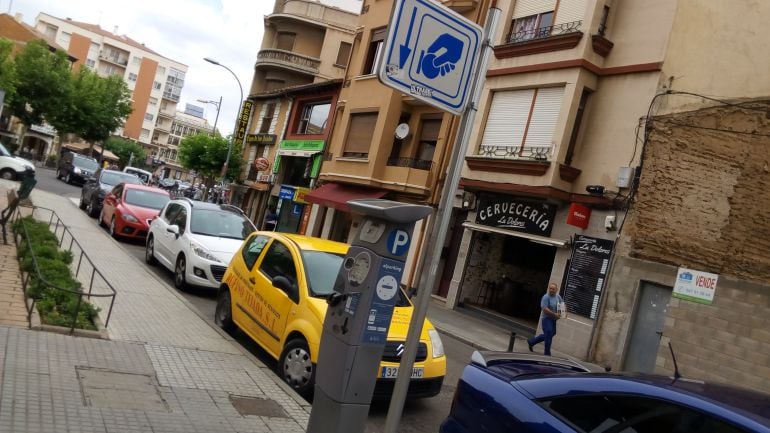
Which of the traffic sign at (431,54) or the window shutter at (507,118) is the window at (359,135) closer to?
the window shutter at (507,118)

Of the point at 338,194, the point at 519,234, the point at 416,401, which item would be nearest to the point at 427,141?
the point at 338,194

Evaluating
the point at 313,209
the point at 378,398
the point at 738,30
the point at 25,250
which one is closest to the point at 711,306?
the point at 738,30

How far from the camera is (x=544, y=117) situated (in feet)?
52.9

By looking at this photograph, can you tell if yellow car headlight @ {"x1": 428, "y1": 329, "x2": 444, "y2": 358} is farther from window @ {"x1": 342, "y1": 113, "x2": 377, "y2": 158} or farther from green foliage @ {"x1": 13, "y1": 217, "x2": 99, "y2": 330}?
window @ {"x1": 342, "y1": 113, "x2": 377, "y2": 158}

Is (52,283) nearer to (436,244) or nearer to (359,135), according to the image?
(436,244)

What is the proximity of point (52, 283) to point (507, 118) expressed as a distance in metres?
12.8

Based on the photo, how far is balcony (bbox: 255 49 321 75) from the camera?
35.8 m

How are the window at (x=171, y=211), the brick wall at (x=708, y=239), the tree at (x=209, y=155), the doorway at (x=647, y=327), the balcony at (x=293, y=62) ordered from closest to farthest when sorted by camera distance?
the brick wall at (x=708, y=239)
the doorway at (x=647, y=327)
the window at (x=171, y=211)
the tree at (x=209, y=155)
the balcony at (x=293, y=62)

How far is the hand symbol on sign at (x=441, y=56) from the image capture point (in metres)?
3.54

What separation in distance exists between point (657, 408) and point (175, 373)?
4465 mm

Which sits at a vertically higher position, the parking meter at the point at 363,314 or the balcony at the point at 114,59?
the balcony at the point at 114,59

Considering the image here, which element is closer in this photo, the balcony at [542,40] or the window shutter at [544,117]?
the balcony at [542,40]

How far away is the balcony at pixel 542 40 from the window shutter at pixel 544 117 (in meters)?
1.12

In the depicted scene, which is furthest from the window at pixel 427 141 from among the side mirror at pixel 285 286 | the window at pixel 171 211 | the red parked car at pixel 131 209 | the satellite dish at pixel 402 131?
the side mirror at pixel 285 286
